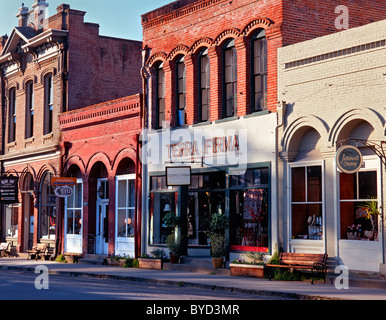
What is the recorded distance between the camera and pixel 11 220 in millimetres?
36594

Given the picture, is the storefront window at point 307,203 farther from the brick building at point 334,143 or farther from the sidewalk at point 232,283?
the sidewalk at point 232,283

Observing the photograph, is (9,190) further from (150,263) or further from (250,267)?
(250,267)

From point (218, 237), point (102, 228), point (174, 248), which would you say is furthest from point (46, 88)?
point (218, 237)

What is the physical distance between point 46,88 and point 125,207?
29.2ft

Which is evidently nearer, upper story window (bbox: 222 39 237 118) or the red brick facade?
the red brick facade

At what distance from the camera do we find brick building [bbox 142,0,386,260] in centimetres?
2103

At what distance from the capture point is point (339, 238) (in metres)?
18.5

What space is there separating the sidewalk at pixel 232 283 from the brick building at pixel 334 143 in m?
1.53

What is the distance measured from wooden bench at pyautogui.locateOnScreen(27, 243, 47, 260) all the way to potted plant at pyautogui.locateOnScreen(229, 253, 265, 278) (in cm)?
1277

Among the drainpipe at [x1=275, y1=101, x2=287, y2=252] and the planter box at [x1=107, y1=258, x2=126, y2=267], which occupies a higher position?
the drainpipe at [x1=275, y1=101, x2=287, y2=252]

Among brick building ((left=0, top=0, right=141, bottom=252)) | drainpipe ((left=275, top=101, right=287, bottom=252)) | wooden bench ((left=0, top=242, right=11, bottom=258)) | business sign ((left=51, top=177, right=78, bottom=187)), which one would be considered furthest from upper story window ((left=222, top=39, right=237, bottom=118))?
wooden bench ((left=0, top=242, right=11, bottom=258))

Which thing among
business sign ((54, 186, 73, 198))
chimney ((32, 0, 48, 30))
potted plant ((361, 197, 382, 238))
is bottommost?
potted plant ((361, 197, 382, 238))

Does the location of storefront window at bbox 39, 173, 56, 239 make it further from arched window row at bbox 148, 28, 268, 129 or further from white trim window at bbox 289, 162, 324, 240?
white trim window at bbox 289, 162, 324, 240

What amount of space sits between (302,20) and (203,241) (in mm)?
8525
